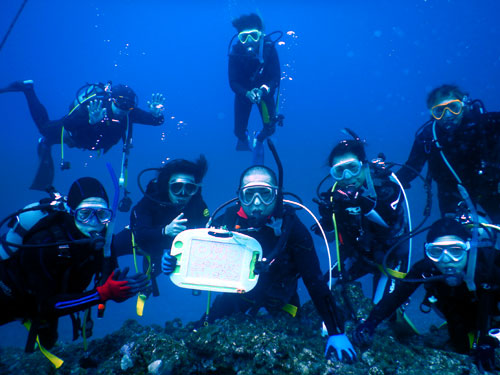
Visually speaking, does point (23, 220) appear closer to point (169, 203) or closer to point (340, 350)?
point (169, 203)

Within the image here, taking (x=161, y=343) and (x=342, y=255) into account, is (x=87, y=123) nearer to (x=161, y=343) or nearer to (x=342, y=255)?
(x=161, y=343)

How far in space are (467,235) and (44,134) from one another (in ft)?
30.2

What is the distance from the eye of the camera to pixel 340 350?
2.58 meters

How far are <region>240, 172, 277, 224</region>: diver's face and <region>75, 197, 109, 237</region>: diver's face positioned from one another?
1.76 m

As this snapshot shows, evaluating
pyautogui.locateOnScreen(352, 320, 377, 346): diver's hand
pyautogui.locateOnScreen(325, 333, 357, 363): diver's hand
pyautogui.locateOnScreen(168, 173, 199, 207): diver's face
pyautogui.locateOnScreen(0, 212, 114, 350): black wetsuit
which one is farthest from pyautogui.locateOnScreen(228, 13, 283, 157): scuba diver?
pyautogui.locateOnScreen(325, 333, 357, 363): diver's hand

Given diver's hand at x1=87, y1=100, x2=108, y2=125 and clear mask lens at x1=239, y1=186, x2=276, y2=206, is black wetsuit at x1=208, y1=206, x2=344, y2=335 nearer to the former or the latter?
clear mask lens at x1=239, y1=186, x2=276, y2=206

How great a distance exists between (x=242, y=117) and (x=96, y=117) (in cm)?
362

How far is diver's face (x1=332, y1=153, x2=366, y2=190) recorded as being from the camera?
12.3 feet

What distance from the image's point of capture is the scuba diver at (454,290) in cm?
285

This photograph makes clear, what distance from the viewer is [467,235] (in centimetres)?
312

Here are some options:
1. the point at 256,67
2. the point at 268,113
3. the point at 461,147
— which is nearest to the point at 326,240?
the point at 461,147

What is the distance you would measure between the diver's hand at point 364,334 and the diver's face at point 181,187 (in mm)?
3007

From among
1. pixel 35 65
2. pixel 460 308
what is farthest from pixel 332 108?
pixel 460 308

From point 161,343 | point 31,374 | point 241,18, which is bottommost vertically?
point 31,374
